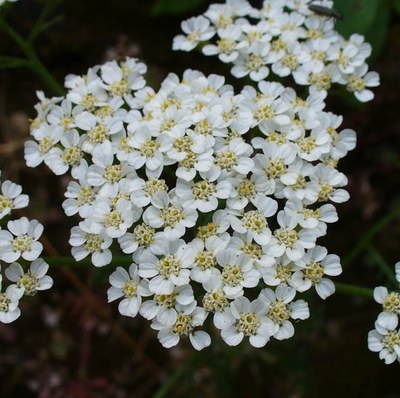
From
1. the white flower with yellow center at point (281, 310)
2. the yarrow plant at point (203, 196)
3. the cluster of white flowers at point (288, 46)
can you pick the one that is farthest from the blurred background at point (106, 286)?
the white flower with yellow center at point (281, 310)

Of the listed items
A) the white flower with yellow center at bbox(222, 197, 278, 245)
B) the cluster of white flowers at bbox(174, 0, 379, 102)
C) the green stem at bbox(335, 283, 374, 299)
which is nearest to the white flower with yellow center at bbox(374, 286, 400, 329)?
the green stem at bbox(335, 283, 374, 299)

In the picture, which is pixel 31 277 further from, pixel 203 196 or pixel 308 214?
pixel 308 214

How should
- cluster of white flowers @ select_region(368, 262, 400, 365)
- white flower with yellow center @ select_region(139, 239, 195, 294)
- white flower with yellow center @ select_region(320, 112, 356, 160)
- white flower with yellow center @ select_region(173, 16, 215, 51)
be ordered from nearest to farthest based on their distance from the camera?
white flower with yellow center @ select_region(139, 239, 195, 294) → cluster of white flowers @ select_region(368, 262, 400, 365) → white flower with yellow center @ select_region(320, 112, 356, 160) → white flower with yellow center @ select_region(173, 16, 215, 51)

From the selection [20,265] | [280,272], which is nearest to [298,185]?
[280,272]

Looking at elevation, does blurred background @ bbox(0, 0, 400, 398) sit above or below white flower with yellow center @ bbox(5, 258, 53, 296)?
below

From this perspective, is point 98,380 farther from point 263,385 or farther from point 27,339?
point 263,385

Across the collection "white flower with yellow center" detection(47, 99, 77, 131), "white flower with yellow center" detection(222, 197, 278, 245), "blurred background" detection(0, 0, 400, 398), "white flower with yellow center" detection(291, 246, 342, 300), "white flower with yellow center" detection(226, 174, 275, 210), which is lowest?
"blurred background" detection(0, 0, 400, 398)

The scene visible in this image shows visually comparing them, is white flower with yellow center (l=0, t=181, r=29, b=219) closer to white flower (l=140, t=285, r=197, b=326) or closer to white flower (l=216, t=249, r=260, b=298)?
white flower (l=140, t=285, r=197, b=326)

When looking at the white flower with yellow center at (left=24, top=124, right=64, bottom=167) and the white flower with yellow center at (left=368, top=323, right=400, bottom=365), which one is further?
the white flower with yellow center at (left=24, top=124, right=64, bottom=167)
